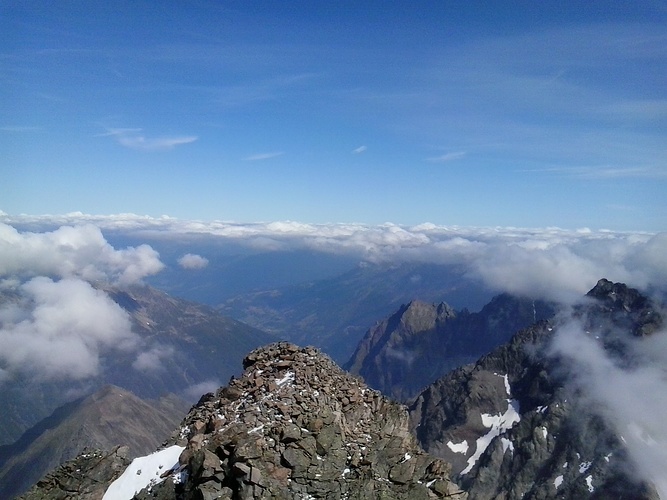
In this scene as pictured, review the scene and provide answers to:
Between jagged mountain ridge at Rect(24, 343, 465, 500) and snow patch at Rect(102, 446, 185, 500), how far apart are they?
17cm

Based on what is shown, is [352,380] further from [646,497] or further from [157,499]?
[646,497]

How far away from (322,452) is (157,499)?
31.2 ft

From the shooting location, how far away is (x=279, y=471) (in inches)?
1001

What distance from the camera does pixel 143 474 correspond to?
30.3m

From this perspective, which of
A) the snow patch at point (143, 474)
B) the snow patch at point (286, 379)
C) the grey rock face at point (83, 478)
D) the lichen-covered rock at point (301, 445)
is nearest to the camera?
→ the lichen-covered rock at point (301, 445)

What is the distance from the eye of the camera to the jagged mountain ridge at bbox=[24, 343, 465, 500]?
2516cm

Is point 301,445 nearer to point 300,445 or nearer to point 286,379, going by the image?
point 300,445

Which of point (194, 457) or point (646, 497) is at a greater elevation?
point (194, 457)

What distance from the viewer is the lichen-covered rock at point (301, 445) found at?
25.1 metres

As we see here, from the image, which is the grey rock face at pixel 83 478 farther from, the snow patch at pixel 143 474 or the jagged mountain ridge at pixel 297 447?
the snow patch at pixel 143 474

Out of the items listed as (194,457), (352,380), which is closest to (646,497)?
(352,380)

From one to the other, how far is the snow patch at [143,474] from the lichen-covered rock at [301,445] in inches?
39.0

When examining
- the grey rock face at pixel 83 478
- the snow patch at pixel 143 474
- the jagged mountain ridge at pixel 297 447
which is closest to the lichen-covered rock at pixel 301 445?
Answer: the jagged mountain ridge at pixel 297 447

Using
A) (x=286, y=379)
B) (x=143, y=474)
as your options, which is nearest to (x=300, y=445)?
(x=286, y=379)
